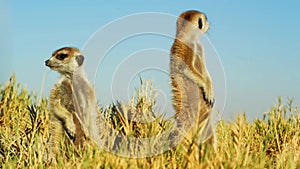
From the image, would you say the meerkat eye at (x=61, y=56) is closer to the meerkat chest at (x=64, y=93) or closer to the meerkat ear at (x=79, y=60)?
the meerkat ear at (x=79, y=60)

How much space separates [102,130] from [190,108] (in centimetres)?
73

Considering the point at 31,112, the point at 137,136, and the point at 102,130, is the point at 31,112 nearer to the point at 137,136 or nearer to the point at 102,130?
the point at 102,130

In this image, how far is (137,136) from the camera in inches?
133

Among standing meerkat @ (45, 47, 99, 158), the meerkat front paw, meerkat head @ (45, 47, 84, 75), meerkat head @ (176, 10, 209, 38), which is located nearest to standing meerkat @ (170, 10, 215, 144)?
meerkat head @ (176, 10, 209, 38)

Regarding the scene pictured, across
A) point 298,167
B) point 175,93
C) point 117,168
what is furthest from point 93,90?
point 298,167

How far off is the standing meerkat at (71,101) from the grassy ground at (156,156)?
6.4 inches

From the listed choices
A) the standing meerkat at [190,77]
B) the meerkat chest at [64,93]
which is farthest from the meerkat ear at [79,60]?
the standing meerkat at [190,77]

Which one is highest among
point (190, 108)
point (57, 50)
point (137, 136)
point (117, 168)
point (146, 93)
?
point (57, 50)

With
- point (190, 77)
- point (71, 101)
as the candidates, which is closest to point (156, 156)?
point (190, 77)

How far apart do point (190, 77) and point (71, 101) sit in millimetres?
1131

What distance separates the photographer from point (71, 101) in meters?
3.85

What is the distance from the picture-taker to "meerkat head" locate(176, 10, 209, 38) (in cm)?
345

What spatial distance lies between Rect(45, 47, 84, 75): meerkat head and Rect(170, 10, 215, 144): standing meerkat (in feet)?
3.35

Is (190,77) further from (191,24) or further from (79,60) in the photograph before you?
(79,60)
